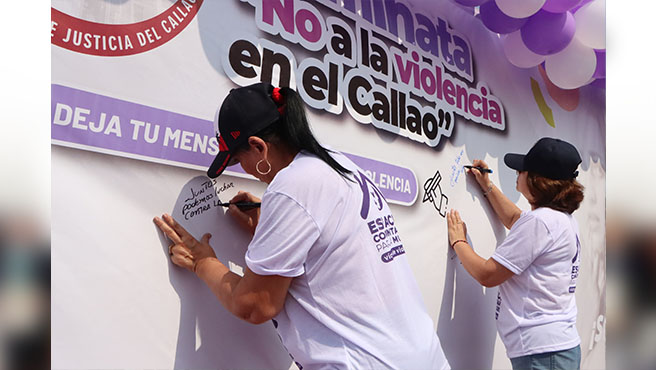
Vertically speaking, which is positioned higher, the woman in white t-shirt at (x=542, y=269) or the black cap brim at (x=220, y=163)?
the black cap brim at (x=220, y=163)

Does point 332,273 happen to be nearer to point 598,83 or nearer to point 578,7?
point 578,7

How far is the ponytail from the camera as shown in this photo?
1304mm

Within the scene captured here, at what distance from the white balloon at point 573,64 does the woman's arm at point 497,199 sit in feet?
2.02

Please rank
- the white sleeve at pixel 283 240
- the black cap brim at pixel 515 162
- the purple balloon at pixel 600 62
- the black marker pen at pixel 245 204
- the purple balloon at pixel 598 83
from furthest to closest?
1. the purple balloon at pixel 598 83
2. the purple balloon at pixel 600 62
3. the black cap brim at pixel 515 162
4. the black marker pen at pixel 245 204
5. the white sleeve at pixel 283 240

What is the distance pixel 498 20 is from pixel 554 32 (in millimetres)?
249

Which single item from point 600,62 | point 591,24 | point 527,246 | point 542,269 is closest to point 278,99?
point 527,246

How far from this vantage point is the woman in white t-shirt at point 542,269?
2.15 meters

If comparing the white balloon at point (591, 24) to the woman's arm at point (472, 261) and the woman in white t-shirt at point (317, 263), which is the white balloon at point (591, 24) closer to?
the woman's arm at point (472, 261)

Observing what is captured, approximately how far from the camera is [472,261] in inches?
90.7

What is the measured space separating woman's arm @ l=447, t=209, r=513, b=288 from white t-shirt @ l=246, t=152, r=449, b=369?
1.01 m

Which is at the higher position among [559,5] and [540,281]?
[559,5]

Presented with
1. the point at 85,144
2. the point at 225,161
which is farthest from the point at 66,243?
the point at 225,161

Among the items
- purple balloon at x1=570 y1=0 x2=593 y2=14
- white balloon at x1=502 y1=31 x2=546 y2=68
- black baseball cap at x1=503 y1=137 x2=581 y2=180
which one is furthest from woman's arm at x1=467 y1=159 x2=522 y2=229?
purple balloon at x1=570 y1=0 x2=593 y2=14

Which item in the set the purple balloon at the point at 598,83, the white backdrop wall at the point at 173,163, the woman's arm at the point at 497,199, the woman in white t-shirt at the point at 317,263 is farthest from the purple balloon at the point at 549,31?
the woman in white t-shirt at the point at 317,263
